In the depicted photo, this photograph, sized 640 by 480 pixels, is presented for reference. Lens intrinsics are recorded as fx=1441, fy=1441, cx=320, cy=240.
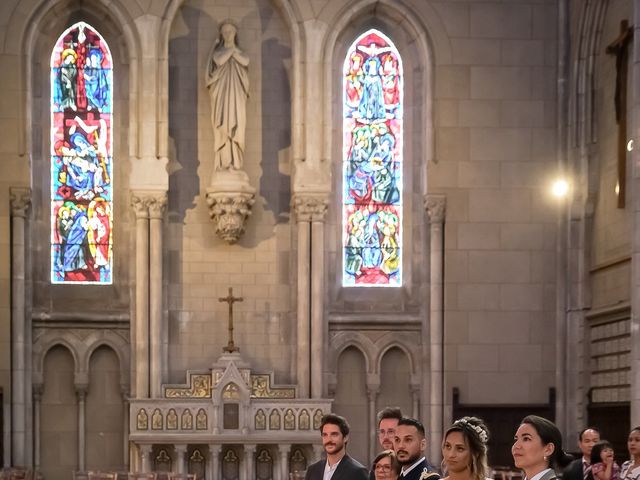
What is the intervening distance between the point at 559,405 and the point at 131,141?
6514 mm

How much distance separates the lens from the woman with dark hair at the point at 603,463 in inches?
381

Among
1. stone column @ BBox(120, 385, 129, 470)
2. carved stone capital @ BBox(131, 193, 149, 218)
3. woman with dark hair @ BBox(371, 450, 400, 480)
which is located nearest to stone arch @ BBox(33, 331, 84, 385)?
stone column @ BBox(120, 385, 129, 470)

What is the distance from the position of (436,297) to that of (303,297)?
5.72 ft

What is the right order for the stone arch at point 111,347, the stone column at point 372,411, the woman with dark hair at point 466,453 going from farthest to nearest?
the stone column at point 372,411 < the stone arch at point 111,347 < the woman with dark hair at point 466,453

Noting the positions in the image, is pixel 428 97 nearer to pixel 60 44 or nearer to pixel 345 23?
Answer: pixel 345 23

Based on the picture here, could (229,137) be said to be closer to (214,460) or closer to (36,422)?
(214,460)

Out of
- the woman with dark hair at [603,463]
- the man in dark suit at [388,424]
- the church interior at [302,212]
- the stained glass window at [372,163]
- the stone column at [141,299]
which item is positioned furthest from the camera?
the stained glass window at [372,163]

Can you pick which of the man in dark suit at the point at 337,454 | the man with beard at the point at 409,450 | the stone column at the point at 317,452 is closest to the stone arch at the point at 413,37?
the stone column at the point at 317,452

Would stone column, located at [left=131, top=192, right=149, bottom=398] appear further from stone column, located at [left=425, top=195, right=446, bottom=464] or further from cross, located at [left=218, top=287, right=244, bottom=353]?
stone column, located at [left=425, top=195, right=446, bottom=464]

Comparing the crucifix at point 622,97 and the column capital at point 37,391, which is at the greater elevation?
the crucifix at point 622,97

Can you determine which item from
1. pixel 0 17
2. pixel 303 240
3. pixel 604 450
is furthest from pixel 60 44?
pixel 604 450

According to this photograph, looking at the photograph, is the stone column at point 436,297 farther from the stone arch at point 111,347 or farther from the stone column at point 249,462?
the stone arch at point 111,347

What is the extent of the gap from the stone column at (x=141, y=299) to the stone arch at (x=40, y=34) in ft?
2.80

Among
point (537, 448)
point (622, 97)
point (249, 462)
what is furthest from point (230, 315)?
point (537, 448)
